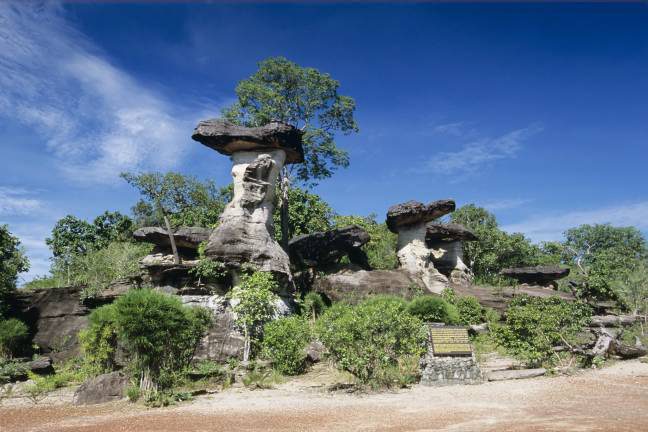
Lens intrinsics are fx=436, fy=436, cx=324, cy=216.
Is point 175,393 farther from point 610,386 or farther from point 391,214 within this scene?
point 391,214

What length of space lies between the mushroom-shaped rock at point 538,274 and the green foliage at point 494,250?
27.5 ft

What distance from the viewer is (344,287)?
21266 millimetres

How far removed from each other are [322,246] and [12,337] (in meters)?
13.9

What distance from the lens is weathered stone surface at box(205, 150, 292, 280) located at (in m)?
17.0

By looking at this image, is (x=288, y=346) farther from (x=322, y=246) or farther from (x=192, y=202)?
(x=192, y=202)

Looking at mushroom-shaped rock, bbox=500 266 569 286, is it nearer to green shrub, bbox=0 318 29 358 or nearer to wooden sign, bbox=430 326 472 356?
wooden sign, bbox=430 326 472 356

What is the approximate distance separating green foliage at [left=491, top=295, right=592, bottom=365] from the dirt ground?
1149mm

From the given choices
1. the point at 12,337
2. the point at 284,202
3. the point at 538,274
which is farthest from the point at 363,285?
the point at 538,274

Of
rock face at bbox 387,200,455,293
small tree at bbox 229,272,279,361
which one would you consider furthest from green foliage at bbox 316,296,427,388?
rock face at bbox 387,200,455,293

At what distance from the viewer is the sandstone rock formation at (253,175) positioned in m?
17.7

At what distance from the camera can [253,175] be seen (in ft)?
63.7

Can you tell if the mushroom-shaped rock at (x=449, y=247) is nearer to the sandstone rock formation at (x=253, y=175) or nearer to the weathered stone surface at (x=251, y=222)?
the sandstone rock formation at (x=253, y=175)

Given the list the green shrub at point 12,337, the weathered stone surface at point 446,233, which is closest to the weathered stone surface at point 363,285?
the weathered stone surface at point 446,233

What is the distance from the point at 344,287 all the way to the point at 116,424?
1437 cm
